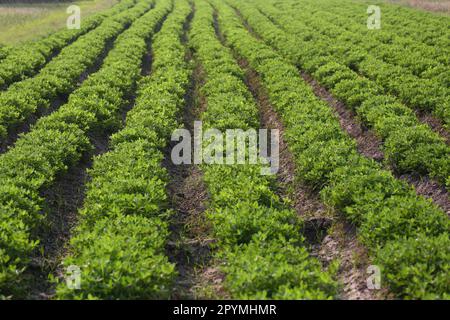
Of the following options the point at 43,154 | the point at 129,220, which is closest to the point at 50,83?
the point at 43,154

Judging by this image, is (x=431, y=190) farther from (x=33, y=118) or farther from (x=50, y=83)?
(x=50, y=83)

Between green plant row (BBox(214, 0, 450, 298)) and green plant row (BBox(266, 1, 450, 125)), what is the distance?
3453mm

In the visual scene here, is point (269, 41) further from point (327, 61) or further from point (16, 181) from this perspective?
point (16, 181)

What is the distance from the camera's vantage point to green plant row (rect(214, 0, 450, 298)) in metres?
6.71

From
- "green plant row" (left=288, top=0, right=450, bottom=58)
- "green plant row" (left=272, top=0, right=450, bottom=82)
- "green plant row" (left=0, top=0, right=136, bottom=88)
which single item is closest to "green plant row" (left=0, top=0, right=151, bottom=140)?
"green plant row" (left=0, top=0, right=136, bottom=88)

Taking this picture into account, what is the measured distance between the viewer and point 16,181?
31.3ft

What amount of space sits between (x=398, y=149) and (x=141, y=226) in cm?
725

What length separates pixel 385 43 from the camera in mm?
25219

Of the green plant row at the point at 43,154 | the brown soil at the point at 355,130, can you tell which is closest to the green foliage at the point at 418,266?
the brown soil at the point at 355,130

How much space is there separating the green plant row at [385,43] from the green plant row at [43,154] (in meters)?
12.5

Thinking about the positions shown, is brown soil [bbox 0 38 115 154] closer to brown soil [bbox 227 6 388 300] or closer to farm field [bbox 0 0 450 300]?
farm field [bbox 0 0 450 300]

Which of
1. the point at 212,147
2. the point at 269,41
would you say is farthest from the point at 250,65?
the point at 212,147

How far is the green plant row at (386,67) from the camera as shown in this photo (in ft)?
48.9

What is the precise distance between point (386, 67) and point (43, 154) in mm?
14770
